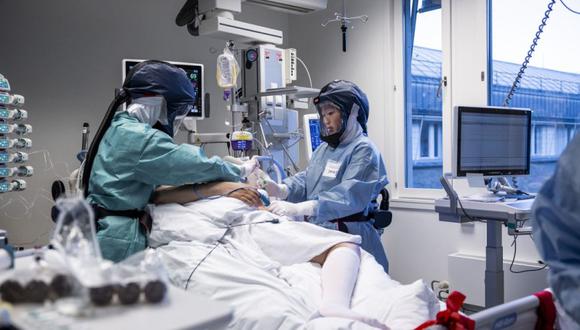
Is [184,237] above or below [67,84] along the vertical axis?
below

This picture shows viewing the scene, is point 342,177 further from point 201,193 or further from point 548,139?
point 548,139

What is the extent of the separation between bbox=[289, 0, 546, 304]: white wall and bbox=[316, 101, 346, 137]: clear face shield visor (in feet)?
4.92

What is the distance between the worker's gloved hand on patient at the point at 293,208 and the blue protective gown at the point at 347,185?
37 mm

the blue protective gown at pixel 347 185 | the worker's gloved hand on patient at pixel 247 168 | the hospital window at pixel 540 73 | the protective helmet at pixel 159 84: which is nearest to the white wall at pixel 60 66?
the blue protective gown at pixel 347 185

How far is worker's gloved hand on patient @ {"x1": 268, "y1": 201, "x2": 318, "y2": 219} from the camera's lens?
240cm

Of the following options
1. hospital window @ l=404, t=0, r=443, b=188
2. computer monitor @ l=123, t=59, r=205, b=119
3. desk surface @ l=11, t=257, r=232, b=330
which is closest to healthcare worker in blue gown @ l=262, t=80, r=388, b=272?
computer monitor @ l=123, t=59, r=205, b=119

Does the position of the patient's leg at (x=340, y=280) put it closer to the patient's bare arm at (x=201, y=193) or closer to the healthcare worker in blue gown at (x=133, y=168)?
the patient's bare arm at (x=201, y=193)

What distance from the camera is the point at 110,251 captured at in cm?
195

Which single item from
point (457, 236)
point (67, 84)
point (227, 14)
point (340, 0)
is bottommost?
point (457, 236)

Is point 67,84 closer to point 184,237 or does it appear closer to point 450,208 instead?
point 184,237

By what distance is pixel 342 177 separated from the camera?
9.24 feet

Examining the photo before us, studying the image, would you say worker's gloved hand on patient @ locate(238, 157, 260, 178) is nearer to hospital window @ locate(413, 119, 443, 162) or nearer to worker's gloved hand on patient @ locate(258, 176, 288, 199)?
worker's gloved hand on patient @ locate(258, 176, 288, 199)

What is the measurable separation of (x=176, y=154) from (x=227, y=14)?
1556 millimetres

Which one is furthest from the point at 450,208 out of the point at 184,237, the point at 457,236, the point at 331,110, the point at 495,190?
the point at 184,237
